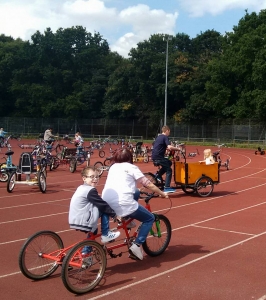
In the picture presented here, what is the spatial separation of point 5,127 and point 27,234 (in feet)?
190

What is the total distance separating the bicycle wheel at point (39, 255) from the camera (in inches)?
224

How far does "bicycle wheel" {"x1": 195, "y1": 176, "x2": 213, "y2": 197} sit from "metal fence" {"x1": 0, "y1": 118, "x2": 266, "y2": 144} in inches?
1288

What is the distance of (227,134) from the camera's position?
4834 centimetres

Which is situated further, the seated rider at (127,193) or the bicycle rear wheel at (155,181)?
the bicycle rear wheel at (155,181)

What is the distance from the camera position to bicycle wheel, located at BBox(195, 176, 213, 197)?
12766 millimetres

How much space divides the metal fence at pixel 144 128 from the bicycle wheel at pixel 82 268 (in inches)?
1598

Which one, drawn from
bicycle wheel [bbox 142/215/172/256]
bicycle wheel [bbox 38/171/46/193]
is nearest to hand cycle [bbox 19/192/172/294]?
bicycle wheel [bbox 142/215/172/256]

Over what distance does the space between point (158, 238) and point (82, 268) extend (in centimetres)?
177

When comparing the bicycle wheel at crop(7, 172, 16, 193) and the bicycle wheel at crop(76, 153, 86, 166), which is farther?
the bicycle wheel at crop(76, 153, 86, 166)

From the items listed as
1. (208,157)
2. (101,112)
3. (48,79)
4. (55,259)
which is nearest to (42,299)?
(55,259)

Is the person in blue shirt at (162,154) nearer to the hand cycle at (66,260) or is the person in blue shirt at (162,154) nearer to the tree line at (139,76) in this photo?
the hand cycle at (66,260)

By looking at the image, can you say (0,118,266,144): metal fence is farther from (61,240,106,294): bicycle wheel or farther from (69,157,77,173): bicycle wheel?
(61,240,106,294): bicycle wheel

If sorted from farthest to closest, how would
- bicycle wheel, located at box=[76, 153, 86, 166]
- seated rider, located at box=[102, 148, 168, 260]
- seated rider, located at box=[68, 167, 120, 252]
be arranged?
bicycle wheel, located at box=[76, 153, 86, 166] < seated rider, located at box=[102, 148, 168, 260] < seated rider, located at box=[68, 167, 120, 252]

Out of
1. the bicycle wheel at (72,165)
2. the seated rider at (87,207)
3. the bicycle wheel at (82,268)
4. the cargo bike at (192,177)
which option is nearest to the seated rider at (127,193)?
the seated rider at (87,207)
